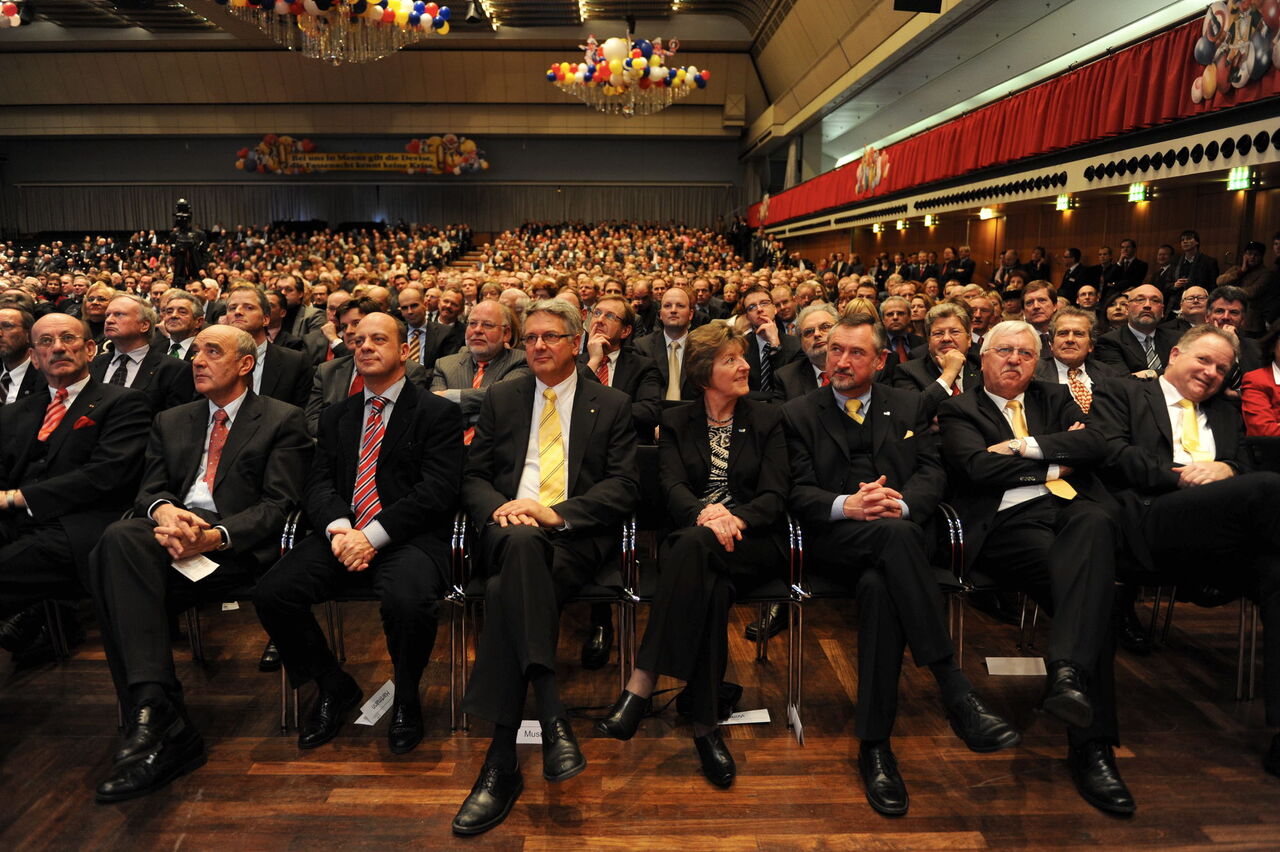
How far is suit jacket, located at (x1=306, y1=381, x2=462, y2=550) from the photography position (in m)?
2.72

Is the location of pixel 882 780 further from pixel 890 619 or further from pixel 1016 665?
pixel 1016 665

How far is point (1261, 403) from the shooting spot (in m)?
2.97

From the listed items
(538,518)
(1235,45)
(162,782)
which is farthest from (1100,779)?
(1235,45)

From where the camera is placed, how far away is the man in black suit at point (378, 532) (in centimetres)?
253

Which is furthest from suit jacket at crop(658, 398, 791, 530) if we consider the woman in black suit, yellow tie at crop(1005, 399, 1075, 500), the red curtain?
the red curtain

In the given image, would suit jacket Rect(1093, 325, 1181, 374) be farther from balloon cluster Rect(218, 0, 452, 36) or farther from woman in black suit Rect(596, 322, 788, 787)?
balloon cluster Rect(218, 0, 452, 36)

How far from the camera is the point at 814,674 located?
3.09 metres

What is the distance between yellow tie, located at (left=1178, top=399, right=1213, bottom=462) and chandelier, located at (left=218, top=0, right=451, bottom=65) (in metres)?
9.08

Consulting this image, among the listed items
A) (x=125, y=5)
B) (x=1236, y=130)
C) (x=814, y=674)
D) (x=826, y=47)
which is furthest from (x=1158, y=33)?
(x=125, y=5)

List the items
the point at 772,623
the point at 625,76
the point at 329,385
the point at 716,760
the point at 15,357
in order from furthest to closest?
the point at 625,76 < the point at 329,385 < the point at 15,357 < the point at 772,623 < the point at 716,760

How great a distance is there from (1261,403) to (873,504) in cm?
156

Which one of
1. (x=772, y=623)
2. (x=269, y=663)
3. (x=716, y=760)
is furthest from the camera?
(x=772, y=623)

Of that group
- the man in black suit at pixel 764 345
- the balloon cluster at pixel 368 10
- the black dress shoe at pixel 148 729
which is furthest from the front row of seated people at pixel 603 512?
the balloon cluster at pixel 368 10

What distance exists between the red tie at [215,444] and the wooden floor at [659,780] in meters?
0.77
